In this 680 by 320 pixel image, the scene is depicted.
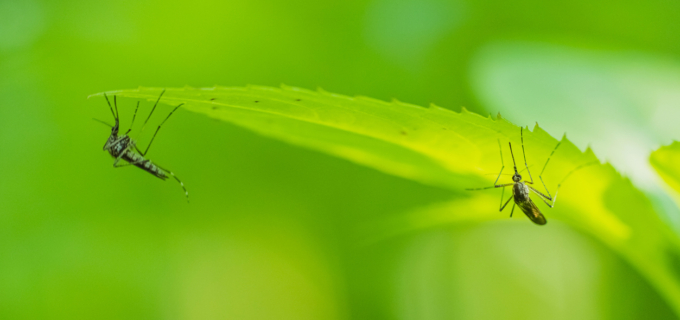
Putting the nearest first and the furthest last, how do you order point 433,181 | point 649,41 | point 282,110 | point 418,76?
point 282,110
point 433,181
point 649,41
point 418,76

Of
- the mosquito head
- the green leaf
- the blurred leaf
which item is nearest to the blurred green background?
the mosquito head

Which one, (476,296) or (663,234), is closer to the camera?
(663,234)

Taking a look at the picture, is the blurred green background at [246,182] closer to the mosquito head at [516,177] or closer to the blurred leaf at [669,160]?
the mosquito head at [516,177]

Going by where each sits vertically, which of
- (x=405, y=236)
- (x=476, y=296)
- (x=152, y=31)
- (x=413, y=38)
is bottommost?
(x=476, y=296)

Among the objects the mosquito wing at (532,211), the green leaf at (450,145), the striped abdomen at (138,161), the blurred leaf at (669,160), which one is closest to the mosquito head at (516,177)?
the mosquito wing at (532,211)

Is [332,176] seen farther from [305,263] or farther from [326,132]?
[326,132]

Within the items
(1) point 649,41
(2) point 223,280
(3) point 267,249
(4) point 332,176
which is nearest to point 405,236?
(4) point 332,176
